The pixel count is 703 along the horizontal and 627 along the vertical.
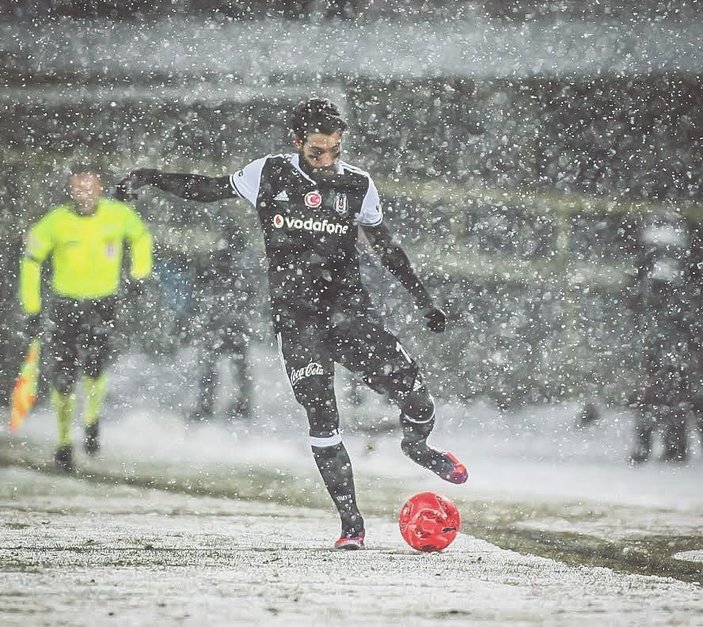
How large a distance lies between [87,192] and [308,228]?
136 centimetres

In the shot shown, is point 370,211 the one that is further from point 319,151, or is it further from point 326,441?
point 326,441

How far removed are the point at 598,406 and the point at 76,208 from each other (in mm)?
2386

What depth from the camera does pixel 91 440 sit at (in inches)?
156

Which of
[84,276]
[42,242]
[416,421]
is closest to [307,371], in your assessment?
[416,421]

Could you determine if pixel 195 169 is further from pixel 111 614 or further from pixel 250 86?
pixel 111 614

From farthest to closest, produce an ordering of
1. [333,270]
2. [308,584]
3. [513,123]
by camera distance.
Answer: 1. [513,123]
2. [333,270]
3. [308,584]

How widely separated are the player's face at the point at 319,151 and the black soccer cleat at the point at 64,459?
162 centimetres

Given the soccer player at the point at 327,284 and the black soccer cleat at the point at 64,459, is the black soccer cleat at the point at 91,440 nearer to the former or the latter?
the black soccer cleat at the point at 64,459

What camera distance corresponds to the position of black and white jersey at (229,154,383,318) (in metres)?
2.99

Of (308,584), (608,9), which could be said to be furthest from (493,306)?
(308,584)

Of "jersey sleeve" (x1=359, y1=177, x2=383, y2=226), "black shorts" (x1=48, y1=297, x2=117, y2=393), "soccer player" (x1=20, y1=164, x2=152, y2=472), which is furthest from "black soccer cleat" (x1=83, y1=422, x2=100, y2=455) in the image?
"jersey sleeve" (x1=359, y1=177, x2=383, y2=226)

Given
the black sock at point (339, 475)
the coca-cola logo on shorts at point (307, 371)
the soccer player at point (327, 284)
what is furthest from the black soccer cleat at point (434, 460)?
the coca-cola logo on shorts at point (307, 371)

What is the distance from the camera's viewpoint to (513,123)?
4570 mm

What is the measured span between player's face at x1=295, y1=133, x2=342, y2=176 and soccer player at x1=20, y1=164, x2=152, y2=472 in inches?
42.6
